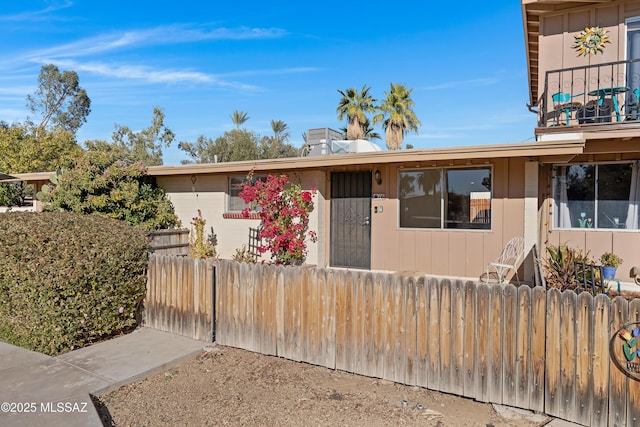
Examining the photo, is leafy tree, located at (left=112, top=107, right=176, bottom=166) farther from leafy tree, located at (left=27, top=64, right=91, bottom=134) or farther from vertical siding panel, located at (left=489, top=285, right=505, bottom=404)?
vertical siding panel, located at (left=489, top=285, right=505, bottom=404)

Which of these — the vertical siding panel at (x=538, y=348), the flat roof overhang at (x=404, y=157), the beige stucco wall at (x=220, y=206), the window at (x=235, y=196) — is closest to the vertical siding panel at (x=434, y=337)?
the vertical siding panel at (x=538, y=348)

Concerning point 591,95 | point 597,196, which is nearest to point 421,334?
point 597,196

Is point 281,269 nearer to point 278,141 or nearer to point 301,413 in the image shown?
point 301,413

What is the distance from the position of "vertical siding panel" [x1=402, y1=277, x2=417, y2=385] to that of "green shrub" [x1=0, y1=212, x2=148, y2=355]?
3.93m

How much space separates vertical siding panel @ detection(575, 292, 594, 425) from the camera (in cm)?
341

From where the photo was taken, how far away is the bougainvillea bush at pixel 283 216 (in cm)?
912

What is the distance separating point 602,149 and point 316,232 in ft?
19.1

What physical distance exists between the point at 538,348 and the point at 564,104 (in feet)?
19.8

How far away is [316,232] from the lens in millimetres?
9453

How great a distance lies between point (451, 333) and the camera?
3.98m

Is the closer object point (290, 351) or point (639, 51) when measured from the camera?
point (290, 351)

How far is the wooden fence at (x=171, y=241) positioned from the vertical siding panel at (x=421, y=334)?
24.8ft

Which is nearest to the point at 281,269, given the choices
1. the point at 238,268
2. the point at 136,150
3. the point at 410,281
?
the point at 238,268

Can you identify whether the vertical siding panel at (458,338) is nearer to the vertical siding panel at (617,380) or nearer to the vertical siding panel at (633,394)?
the vertical siding panel at (617,380)
